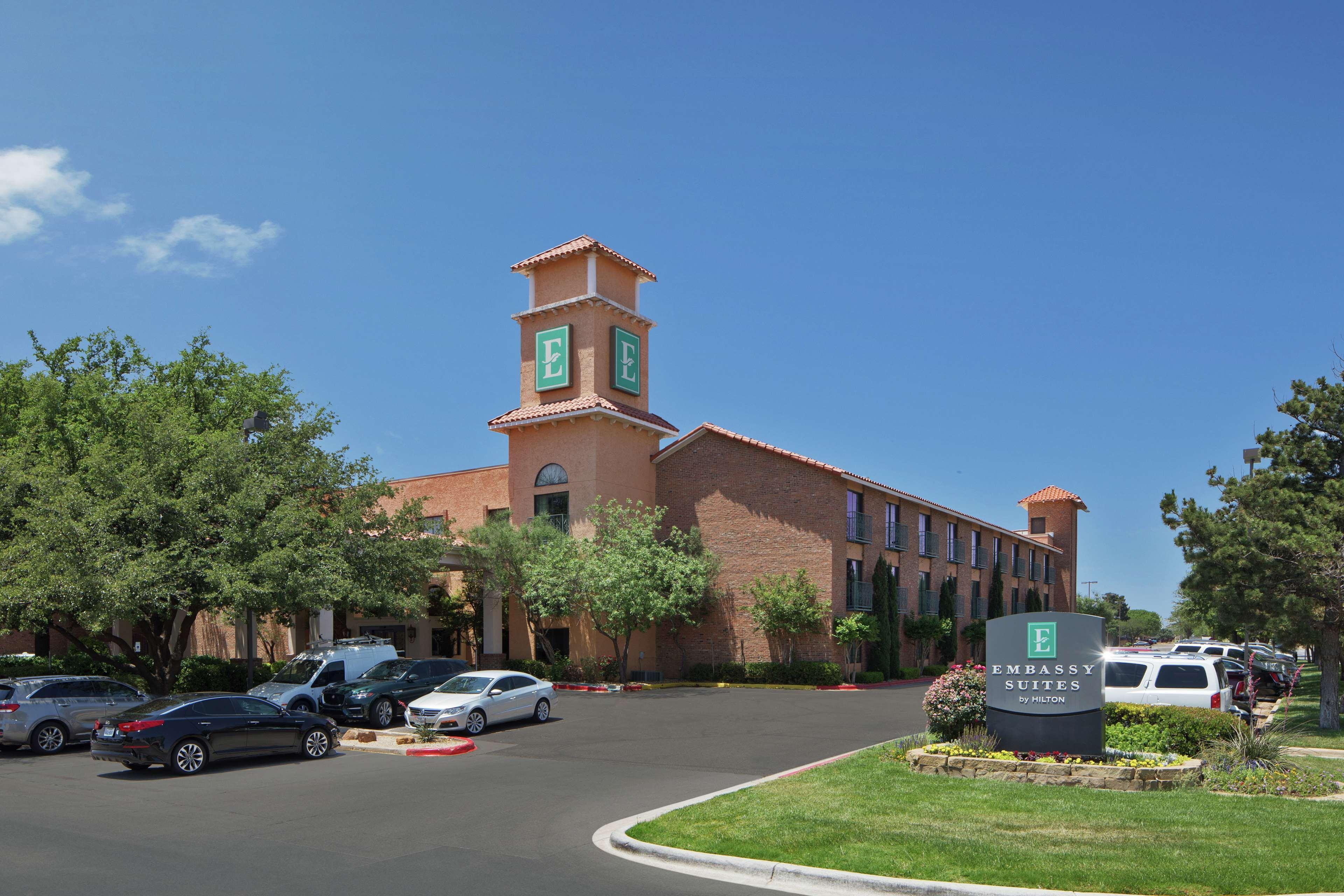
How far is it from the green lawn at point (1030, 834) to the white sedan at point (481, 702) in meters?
10.5

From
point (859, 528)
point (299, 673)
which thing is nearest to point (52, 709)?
point (299, 673)

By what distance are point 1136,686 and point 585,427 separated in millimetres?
23785

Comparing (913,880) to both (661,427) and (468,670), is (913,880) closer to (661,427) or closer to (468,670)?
(468,670)

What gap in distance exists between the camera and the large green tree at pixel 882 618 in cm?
3953

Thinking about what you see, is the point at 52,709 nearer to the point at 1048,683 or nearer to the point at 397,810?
the point at 397,810

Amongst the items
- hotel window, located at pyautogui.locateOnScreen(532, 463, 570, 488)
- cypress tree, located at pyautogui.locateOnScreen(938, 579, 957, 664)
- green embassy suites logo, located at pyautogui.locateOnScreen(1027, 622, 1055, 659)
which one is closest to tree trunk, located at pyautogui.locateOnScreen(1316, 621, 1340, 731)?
green embassy suites logo, located at pyautogui.locateOnScreen(1027, 622, 1055, 659)

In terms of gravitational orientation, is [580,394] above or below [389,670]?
above

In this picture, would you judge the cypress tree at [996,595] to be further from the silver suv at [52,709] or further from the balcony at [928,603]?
the silver suv at [52,709]

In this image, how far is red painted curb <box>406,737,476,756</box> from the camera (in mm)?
19422

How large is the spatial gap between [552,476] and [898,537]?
15165mm

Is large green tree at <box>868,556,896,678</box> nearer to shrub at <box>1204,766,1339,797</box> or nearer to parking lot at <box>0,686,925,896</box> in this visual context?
parking lot at <box>0,686,925,896</box>

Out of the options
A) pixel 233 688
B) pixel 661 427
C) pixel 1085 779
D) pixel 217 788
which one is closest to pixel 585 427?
pixel 661 427

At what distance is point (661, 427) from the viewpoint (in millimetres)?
41469

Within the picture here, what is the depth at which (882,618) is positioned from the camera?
4003cm
